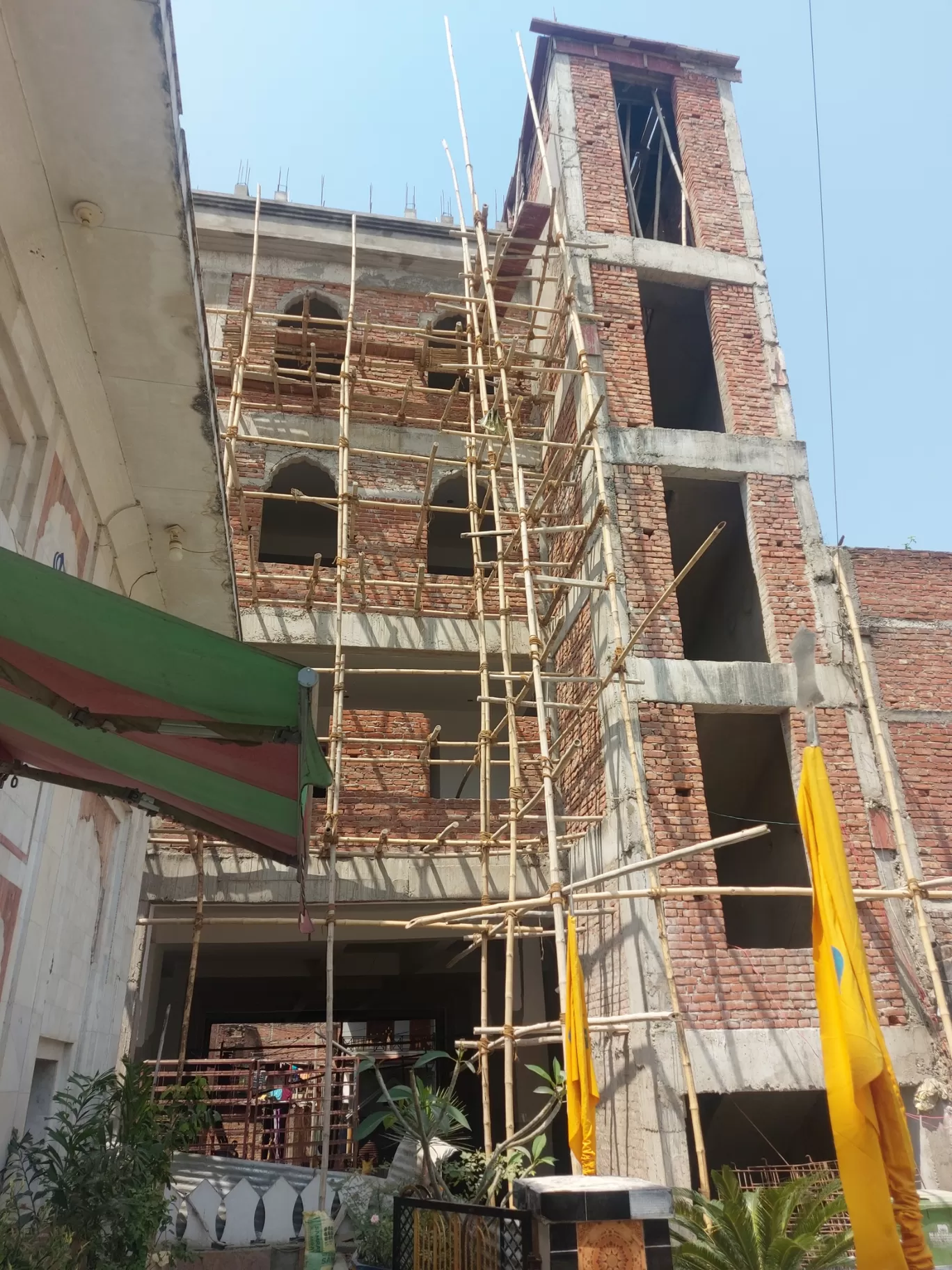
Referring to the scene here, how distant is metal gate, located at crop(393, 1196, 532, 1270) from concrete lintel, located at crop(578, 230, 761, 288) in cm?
1075

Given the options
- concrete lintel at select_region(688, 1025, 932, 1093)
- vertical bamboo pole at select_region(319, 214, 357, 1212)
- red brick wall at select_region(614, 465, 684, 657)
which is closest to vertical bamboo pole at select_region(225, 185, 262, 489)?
vertical bamboo pole at select_region(319, 214, 357, 1212)

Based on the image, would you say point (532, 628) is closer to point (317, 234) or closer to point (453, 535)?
point (453, 535)

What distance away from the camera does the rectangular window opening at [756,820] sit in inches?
420

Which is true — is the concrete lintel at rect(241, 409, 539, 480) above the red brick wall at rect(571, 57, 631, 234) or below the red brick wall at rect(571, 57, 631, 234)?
below

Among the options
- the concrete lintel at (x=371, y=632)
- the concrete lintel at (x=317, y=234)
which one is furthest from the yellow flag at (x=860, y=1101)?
the concrete lintel at (x=317, y=234)

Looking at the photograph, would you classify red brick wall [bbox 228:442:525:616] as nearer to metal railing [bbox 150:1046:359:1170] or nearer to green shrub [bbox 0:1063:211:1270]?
metal railing [bbox 150:1046:359:1170]

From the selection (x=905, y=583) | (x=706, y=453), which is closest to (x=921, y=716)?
(x=905, y=583)

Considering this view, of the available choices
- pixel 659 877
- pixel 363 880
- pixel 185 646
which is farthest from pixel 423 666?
pixel 185 646

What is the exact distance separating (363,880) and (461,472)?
5950 millimetres

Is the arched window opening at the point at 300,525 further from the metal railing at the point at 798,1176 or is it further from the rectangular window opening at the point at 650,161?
the metal railing at the point at 798,1176

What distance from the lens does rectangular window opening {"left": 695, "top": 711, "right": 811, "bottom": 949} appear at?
10664 millimetres

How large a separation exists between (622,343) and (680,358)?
125 inches

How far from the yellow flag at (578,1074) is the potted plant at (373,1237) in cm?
156

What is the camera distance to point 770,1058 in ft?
25.3
